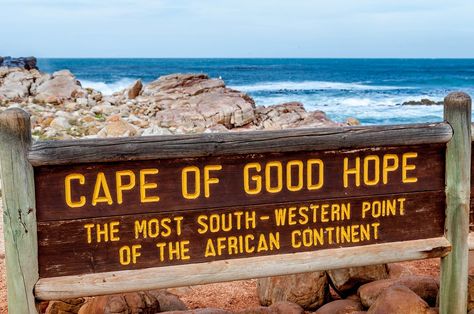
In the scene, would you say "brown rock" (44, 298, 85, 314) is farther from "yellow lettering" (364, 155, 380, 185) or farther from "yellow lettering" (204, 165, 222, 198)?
"yellow lettering" (364, 155, 380, 185)

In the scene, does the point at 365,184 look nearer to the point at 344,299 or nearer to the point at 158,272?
the point at 158,272

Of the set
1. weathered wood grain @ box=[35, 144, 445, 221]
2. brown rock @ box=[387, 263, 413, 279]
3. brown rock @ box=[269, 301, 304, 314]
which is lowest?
brown rock @ box=[387, 263, 413, 279]

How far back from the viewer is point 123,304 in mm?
3902

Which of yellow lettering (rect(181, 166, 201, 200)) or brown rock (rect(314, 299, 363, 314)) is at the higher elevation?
yellow lettering (rect(181, 166, 201, 200))

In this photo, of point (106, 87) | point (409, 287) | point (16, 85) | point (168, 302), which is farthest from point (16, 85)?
point (409, 287)

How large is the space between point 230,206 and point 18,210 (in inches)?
38.2

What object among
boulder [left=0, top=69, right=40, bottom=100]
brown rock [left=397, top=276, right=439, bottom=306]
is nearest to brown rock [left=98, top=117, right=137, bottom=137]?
boulder [left=0, top=69, right=40, bottom=100]

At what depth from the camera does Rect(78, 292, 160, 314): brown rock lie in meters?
3.86

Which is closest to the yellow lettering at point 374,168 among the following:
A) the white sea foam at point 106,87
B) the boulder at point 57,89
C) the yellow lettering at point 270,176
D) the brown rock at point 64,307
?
the yellow lettering at point 270,176

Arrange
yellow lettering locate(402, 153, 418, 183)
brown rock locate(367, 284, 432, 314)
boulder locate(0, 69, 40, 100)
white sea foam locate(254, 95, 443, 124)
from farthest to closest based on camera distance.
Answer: white sea foam locate(254, 95, 443, 124)
boulder locate(0, 69, 40, 100)
brown rock locate(367, 284, 432, 314)
yellow lettering locate(402, 153, 418, 183)

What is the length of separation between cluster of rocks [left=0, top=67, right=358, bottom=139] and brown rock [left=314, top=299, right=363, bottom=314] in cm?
1050

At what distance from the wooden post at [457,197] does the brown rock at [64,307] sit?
2384 millimetres

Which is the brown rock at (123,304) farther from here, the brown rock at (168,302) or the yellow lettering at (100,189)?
the yellow lettering at (100,189)

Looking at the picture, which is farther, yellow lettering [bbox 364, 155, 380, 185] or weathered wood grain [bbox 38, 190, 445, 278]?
yellow lettering [bbox 364, 155, 380, 185]
